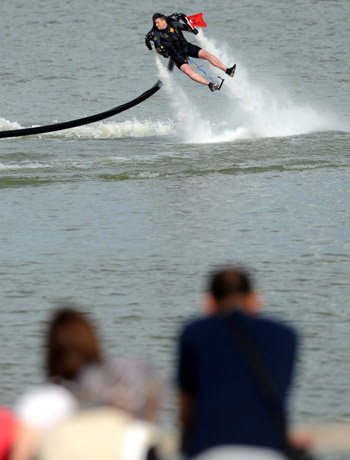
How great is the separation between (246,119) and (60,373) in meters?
20.1

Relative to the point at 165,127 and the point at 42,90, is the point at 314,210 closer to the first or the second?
the point at 165,127

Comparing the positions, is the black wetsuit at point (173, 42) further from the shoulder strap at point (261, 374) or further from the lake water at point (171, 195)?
the shoulder strap at point (261, 374)

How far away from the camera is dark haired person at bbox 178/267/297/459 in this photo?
3646 millimetres

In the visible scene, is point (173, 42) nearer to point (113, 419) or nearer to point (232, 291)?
point (232, 291)

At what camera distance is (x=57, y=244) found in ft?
41.5

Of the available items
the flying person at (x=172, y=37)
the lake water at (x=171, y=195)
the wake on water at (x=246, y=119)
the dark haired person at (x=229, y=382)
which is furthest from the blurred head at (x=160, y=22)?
the dark haired person at (x=229, y=382)

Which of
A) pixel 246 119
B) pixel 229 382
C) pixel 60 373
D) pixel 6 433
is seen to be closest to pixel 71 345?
pixel 60 373

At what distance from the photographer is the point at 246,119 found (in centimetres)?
2348

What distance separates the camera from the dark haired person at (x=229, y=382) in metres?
3.65

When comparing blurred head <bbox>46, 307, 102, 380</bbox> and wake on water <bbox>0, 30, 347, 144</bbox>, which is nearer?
blurred head <bbox>46, 307, 102, 380</bbox>

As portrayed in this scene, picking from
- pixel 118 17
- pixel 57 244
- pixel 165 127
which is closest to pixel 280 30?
pixel 118 17

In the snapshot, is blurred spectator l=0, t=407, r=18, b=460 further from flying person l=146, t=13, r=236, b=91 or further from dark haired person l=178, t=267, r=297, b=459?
flying person l=146, t=13, r=236, b=91

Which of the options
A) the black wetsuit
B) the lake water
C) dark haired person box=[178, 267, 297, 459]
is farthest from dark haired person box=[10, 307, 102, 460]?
the black wetsuit

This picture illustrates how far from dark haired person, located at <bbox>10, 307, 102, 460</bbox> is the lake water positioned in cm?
300
